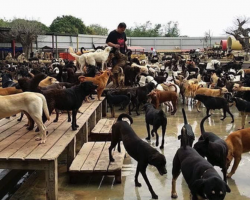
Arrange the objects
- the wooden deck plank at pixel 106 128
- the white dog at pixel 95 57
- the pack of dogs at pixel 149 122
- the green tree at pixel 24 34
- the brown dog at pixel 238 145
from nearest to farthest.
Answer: the pack of dogs at pixel 149 122
the brown dog at pixel 238 145
the wooden deck plank at pixel 106 128
the white dog at pixel 95 57
the green tree at pixel 24 34

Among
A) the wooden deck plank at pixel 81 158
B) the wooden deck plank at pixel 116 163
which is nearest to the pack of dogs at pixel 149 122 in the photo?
the wooden deck plank at pixel 116 163

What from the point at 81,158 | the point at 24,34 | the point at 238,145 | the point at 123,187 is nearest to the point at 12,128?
the point at 81,158

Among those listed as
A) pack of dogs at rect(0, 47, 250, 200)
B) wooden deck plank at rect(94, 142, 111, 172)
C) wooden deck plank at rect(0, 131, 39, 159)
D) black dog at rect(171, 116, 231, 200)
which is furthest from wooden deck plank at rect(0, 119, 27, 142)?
black dog at rect(171, 116, 231, 200)

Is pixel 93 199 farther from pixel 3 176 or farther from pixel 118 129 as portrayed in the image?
pixel 3 176

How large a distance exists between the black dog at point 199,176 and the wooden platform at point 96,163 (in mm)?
1092

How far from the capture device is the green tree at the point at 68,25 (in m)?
62.8

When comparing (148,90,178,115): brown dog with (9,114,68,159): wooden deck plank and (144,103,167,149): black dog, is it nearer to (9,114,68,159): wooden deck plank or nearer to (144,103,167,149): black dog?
(144,103,167,149): black dog

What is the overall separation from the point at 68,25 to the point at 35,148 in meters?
60.9

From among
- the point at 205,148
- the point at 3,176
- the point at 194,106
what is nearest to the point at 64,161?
the point at 3,176

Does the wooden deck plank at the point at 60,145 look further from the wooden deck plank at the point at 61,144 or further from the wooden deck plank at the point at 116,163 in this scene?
the wooden deck plank at the point at 116,163

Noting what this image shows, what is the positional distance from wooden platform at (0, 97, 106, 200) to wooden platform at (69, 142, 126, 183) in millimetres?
372

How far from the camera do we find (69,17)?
6669 centimetres

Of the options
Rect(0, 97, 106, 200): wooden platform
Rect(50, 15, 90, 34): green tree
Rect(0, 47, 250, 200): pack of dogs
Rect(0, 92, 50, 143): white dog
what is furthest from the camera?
Rect(50, 15, 90, 34): green tree

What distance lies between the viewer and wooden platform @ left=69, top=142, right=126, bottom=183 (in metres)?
5.83
